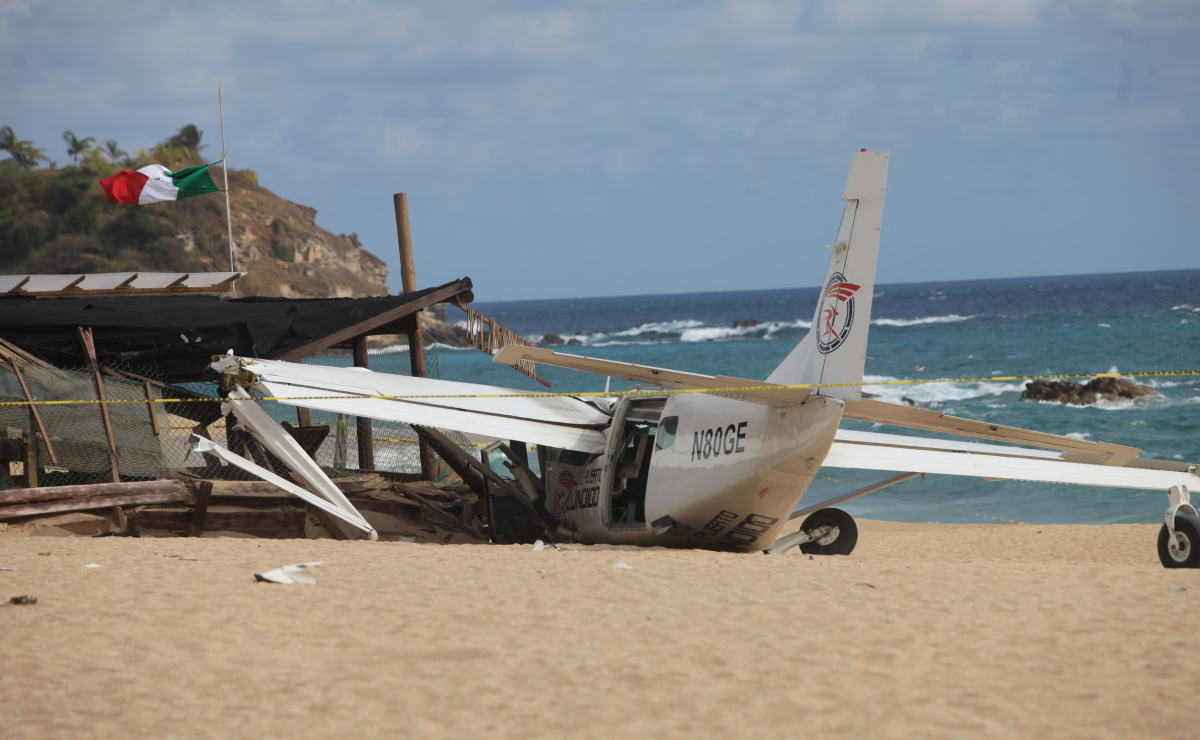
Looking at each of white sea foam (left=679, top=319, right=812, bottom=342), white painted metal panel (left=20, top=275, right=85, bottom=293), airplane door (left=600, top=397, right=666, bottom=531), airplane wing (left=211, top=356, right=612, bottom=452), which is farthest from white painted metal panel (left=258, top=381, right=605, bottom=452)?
white sea foam (left=679, top=319, right=812, bottom=342)

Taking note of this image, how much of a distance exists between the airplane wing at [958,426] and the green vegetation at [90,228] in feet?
190

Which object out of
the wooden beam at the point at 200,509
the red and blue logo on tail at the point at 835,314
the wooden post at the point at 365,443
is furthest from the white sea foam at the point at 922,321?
the wooden beam at the point at 200,509

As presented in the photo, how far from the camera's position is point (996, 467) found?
9.52 metres

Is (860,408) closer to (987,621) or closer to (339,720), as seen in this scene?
(987,621)

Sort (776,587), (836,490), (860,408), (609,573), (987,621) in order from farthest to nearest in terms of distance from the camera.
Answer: (836,490), (860,408), (609,573), (776,587), (987,621)

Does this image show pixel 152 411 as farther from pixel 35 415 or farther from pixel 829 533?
pixel 829 533

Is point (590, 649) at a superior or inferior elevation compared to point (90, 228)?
inferior

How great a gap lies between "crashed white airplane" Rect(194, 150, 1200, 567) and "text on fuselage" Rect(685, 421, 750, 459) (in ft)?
0.06

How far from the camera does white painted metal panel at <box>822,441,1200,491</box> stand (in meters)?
8.88

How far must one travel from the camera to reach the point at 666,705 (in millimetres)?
4566

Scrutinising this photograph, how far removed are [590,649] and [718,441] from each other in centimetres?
349

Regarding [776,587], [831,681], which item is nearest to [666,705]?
[831,681]

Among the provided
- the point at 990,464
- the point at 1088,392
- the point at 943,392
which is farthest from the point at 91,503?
the point at 943,392

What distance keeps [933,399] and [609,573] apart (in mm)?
30693
